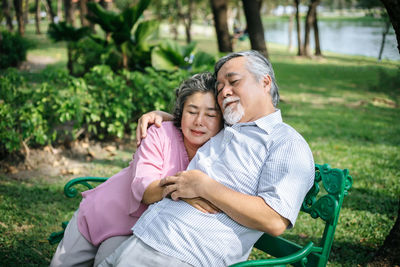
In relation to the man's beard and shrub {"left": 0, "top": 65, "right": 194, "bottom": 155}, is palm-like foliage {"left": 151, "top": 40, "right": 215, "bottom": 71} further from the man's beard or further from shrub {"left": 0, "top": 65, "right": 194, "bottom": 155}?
the man's beard

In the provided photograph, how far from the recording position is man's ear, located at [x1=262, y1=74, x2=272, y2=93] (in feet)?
8.01

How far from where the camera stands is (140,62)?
25.3ft

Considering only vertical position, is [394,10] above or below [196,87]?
above

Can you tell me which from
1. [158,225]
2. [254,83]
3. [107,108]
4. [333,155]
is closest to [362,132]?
[333,155]

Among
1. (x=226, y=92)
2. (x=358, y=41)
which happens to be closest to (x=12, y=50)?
(x=226, y=92)

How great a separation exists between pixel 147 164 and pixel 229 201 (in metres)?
0.60

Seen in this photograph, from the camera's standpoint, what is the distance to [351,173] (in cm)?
571

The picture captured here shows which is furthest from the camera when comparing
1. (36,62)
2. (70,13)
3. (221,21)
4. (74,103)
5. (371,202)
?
(70,13)

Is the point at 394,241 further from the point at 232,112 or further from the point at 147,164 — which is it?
the point at 147,164

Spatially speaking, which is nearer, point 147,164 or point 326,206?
point 326,206

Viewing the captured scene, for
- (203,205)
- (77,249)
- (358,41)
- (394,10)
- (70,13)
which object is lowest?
(358,41)

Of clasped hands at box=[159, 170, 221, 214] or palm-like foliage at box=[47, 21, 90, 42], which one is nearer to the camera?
clasped hands at box=[159, 170, 221, 214]

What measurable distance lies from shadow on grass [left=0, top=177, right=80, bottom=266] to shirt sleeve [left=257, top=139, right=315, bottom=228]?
2.36m

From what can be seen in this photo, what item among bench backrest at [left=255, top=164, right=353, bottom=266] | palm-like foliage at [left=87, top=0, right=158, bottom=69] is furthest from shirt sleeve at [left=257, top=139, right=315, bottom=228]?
palm-like foliage at [left=87, top=0, right=158, bottom=69]
